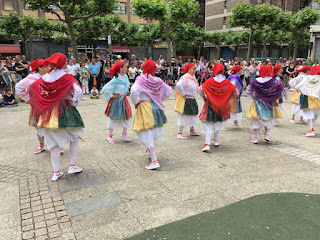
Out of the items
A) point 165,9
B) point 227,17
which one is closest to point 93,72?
point 165,9

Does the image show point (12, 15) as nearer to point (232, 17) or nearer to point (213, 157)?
point (232, 17)

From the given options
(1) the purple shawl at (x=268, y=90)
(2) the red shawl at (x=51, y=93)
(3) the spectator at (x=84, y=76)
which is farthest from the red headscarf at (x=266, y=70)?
(3) the spectator at (x=84, y=76)

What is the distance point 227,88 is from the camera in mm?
5871

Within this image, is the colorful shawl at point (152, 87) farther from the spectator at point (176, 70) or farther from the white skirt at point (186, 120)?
the spectator at point (176, 70)

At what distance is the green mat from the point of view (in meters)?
3.04

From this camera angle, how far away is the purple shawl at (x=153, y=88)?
486 cm

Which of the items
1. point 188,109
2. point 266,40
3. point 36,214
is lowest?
point 36,214

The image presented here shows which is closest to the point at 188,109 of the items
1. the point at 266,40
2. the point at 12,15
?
the point at 12,15

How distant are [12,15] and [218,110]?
29.6 m

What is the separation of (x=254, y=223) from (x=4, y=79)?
11332 mm

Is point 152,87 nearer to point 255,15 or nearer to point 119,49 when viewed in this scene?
point 255,15

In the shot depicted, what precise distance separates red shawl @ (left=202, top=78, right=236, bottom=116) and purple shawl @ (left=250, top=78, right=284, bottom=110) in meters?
0.73

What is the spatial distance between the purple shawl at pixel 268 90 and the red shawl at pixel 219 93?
73cm

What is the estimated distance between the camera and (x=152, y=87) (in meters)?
4.95
